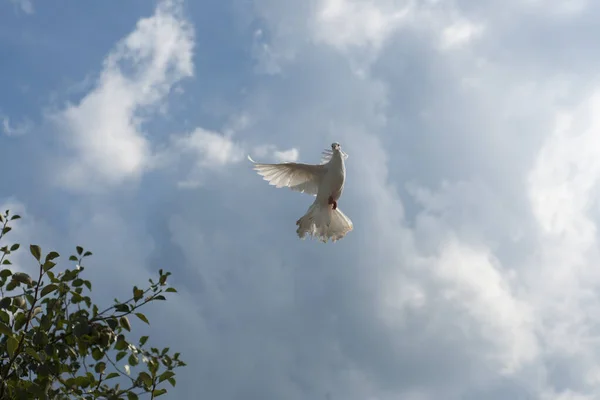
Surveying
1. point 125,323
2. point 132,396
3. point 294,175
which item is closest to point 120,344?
point 125,323

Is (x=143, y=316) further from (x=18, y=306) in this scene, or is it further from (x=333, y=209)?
(x=333, y=209)

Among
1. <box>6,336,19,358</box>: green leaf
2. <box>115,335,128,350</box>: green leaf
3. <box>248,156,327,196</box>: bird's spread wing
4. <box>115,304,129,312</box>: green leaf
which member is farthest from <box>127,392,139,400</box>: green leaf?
<box>248,156,327,196</box>: bird's spread wing

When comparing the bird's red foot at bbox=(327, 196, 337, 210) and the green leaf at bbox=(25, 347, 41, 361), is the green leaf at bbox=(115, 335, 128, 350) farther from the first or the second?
the bird's red foot at bbox=(327, 196, 337, 210)

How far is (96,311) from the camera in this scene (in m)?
6.05

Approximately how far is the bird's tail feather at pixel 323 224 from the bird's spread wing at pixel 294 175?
83 cm

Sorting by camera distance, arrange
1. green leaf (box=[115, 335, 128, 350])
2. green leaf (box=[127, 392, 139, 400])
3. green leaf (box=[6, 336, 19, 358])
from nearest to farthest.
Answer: green leaf (box=[6, 336, 19, 358]) → green leaf (box=[127, 392, 139, 400]) → green leaf (box=[115, 335, 128, 350])

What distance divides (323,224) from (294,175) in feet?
5.37

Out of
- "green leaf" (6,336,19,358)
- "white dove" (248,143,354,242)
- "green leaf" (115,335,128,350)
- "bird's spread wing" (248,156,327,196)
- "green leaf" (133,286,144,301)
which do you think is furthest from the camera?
"bird's spread wing" (248,156,327,196)

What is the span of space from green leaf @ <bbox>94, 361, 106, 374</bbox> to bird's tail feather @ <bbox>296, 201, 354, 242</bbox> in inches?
291

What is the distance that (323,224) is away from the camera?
43.8 feet

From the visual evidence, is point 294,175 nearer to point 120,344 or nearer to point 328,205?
point 328,205

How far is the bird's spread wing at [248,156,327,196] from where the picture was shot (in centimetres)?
1405

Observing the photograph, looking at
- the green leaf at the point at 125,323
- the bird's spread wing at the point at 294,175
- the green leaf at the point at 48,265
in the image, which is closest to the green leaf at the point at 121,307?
the green leaf at the point at 125,323

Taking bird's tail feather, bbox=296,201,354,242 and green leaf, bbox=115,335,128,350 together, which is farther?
bird's tail feather, bbox=296,201,354,242
